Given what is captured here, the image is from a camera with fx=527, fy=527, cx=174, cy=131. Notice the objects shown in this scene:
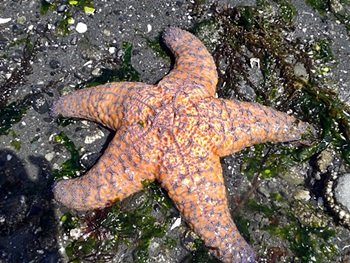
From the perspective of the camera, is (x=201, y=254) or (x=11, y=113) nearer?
(x=201, y=254)

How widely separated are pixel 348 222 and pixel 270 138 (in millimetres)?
1191

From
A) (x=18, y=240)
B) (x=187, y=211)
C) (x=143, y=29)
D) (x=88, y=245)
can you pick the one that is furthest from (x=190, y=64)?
(x=18, y=240)

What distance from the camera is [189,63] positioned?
231 inches

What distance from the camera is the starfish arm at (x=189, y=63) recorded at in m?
5.61

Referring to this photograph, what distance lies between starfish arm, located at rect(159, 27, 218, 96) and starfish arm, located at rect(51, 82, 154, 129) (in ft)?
1.20

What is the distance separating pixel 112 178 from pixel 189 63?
5.16ft

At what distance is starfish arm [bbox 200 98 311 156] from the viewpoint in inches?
209

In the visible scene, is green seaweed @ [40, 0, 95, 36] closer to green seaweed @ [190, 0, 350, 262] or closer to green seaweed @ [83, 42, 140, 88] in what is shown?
green seaweed @ [83, 42, 140, 88]

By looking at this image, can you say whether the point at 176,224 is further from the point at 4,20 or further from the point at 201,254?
the point at 4,20

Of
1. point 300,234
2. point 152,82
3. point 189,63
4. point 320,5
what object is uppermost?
point 320,5

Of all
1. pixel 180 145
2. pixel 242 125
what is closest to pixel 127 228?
pixel 180 145

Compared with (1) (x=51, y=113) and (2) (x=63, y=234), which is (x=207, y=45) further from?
(2) (x=63, y=234)

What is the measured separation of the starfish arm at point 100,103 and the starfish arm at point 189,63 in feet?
1.20

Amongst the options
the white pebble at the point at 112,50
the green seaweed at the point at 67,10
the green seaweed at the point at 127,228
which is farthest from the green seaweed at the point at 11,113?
the green seaweed at the point at 127,228
